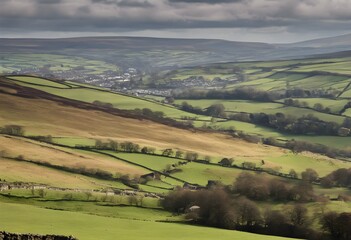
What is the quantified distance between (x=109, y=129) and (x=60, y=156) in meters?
33.9

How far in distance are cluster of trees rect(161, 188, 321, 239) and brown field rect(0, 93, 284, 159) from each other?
5199cm

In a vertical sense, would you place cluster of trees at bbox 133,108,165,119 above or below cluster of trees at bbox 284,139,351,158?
above

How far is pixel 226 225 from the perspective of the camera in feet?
208

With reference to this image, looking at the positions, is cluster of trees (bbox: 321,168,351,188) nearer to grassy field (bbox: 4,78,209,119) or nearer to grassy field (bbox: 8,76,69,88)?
grassy field (bbox: 4,78,209,119)

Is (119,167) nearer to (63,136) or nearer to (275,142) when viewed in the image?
(63,136)

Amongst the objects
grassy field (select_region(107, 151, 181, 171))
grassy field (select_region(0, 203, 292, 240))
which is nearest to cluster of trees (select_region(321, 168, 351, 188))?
grassy field (select_region(107, 151, 181, 171))

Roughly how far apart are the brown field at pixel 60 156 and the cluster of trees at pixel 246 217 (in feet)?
93.9

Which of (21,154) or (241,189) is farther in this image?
(21,154)

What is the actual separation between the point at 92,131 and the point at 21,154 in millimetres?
33263

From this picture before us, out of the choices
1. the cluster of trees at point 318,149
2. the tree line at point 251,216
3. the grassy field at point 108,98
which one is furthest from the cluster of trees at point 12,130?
the grassy field at point 108,98

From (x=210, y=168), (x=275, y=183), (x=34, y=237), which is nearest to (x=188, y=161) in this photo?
(x=210, y=168)

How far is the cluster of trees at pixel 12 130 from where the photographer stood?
11022 centimetres

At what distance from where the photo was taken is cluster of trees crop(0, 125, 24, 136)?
110225 millimetres

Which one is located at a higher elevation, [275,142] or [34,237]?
[34,237]
